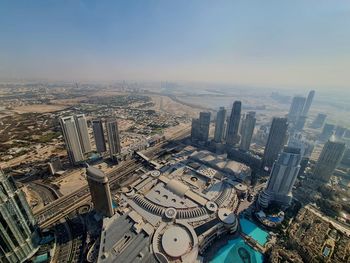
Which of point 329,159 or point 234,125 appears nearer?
point 329,159

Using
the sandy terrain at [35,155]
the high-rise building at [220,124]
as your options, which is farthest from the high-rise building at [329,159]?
the sandy terrain at [35,155]

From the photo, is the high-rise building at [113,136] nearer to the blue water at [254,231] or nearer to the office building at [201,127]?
the office building at [201,127]

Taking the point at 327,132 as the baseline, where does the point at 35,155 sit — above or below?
above

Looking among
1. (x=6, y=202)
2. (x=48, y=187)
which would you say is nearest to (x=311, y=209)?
(x=6, y=202)

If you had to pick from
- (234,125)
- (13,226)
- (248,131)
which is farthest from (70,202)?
(248,131)

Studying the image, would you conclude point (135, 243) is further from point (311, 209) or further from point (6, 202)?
point (311, 209)

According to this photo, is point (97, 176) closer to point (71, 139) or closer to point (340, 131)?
point (71, 139)

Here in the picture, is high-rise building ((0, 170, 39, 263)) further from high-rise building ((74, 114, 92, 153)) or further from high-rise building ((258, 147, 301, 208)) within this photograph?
high-rise building ((258, 147, 301, 208))
